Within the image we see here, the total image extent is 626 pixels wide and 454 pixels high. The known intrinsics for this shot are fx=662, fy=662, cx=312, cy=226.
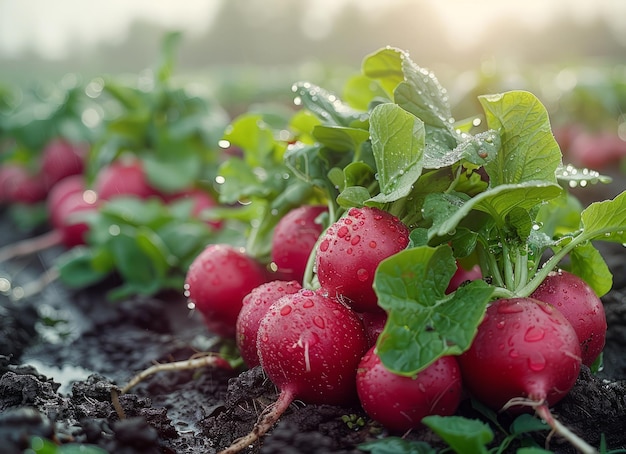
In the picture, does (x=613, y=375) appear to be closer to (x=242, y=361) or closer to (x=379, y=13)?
(x=242, y=361)

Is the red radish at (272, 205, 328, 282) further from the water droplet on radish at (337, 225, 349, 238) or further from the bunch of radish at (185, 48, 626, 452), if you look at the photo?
the water droplet on radish at (337, 225, 349, 238)

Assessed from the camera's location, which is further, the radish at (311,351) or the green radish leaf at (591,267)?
the green radish leaf at (591,267)

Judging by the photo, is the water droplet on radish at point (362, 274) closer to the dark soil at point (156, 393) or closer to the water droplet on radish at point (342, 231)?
the water droplet on radish at point (342, 231)

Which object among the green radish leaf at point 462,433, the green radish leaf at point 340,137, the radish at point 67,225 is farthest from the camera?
the radish at point 67,225

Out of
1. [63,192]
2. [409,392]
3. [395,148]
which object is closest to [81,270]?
[63,192]

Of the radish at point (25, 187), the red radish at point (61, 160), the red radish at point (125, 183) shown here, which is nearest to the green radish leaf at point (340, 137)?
the red radish at point (125, 183)

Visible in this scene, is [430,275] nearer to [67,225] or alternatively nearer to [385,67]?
[385,67]

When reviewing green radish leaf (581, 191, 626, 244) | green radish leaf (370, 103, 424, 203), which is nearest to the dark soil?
green radish leaf (581, 191, 626, 244)
